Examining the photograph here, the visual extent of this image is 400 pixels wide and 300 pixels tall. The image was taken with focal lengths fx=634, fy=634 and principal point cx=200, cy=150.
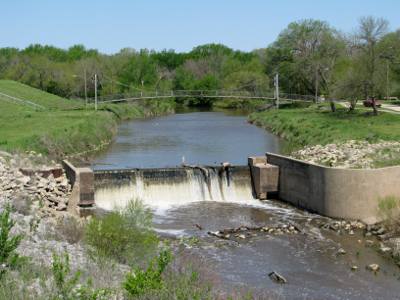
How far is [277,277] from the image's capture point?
18.8 meters

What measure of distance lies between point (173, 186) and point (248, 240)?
7.87 m

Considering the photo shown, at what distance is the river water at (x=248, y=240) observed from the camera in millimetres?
18172

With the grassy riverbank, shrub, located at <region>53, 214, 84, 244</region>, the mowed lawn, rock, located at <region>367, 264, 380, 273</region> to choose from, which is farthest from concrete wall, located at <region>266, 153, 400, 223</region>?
the mowed lawn

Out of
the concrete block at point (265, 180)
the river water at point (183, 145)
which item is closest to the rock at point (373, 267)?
the concrete block at point (265, 180)

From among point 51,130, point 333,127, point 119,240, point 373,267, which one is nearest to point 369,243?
point 373,267

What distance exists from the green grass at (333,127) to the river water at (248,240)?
6146mm

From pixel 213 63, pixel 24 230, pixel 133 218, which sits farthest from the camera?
pixel 213 63

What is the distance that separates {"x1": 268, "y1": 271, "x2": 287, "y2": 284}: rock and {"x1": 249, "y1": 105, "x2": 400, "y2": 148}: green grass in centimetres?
1906

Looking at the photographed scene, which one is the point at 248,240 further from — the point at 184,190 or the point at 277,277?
the point at 184,190

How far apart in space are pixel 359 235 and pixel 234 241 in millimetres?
4721

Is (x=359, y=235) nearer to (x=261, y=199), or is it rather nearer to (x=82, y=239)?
(x=261, y=199)

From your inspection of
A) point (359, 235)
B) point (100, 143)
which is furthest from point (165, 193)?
point (100, 143)

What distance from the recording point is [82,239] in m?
17.3

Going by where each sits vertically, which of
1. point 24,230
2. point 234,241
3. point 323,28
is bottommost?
point 234,241
